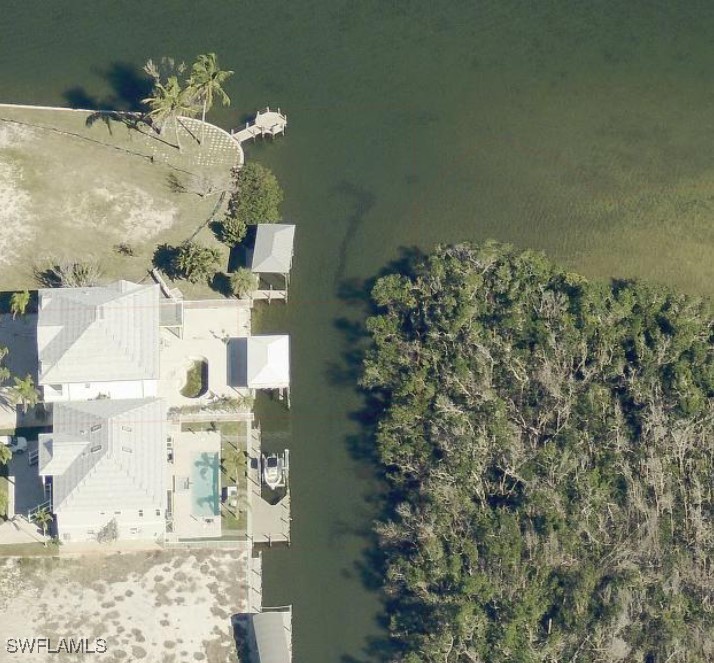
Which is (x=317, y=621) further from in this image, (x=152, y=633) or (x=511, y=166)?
(x=511, y=166)

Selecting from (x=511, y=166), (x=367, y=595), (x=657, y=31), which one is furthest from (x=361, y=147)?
(x=367, y=595)

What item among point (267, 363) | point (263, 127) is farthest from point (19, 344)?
point (263, 127)

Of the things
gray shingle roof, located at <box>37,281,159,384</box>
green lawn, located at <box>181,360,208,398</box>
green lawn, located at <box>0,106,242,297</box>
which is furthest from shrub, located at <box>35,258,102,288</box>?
green lawn, located at <box>181,360,208,398</box>

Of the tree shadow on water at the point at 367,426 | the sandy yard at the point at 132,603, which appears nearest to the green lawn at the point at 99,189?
the tree shadow on water at the point at 367,426

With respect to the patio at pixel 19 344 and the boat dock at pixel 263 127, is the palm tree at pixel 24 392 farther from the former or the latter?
the boat dock at pixel 263 127

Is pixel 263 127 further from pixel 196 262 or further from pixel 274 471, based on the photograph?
pixel 274 471

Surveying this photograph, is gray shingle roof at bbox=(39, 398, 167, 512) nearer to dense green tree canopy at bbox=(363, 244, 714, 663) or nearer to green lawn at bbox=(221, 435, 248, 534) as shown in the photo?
green lawn at bbox=(221, 435, 248, 534)
